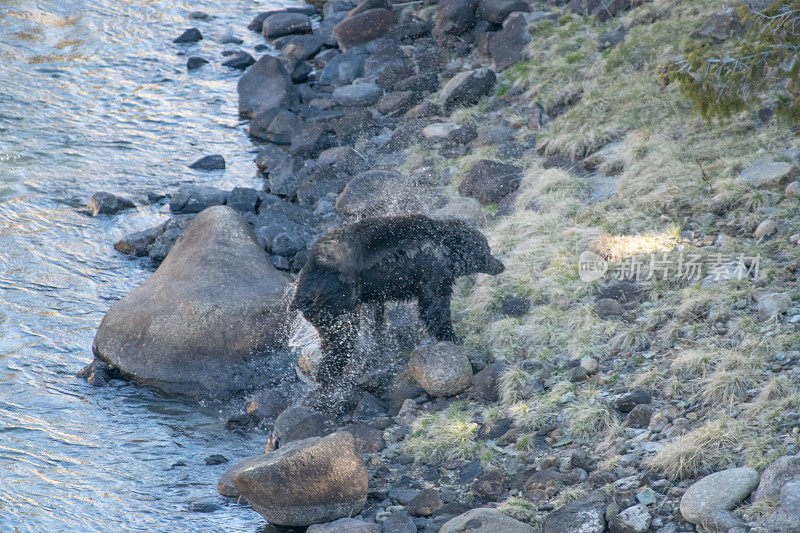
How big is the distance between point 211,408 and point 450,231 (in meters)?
2.68

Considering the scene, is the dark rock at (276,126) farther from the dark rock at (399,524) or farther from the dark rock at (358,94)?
the dark rock at (399,524)

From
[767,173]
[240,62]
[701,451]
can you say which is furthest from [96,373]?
[240,62]

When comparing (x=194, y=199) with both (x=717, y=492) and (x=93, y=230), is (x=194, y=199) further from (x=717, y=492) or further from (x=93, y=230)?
(x=717, y=492)

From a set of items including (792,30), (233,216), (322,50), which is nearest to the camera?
(792,30)

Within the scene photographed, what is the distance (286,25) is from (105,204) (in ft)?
24.7

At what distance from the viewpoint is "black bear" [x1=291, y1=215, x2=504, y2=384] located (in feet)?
23.2

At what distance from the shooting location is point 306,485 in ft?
17.6

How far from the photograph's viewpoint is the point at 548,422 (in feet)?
19.5

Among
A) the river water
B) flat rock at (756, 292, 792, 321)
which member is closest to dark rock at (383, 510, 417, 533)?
the river water

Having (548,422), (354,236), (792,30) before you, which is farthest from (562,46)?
(548,422)

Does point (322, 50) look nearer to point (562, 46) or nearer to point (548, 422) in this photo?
point (562, 46)

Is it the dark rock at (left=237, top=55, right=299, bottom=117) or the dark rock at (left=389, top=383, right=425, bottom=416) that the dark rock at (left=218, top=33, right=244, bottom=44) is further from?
the dark rock at (left=389, top=383, right=425, bottom=416)

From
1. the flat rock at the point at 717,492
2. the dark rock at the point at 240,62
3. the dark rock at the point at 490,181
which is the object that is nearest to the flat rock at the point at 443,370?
the flat rock at the point at 717,492

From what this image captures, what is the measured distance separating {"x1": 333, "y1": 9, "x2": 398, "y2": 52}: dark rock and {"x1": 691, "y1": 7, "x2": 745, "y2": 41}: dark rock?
6.41 m
